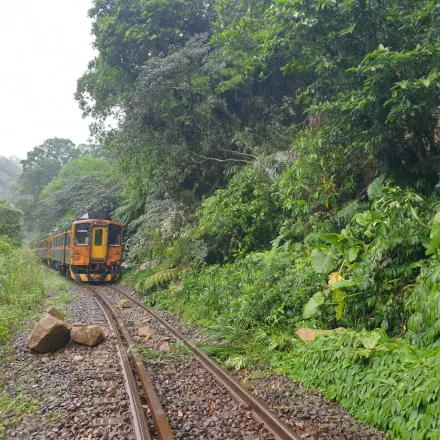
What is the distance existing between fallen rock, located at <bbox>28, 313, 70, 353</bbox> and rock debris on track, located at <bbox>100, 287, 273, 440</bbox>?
142cm

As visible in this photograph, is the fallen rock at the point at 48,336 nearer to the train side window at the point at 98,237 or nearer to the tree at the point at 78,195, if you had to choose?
the train side window at the point at 98,237

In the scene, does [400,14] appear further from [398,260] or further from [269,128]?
[269,128]

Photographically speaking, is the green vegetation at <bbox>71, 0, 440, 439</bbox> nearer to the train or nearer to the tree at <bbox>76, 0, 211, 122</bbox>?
the tree at <bbox>76, 0, 211, 122</bbox>

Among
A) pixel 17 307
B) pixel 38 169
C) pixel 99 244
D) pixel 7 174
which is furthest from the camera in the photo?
pixel 7 174

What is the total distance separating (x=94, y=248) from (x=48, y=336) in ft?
36.4

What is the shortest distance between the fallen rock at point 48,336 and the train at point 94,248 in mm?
10695

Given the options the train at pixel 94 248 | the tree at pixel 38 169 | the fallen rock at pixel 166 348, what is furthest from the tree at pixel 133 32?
the tree at pixel 38 169

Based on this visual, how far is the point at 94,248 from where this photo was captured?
16891 mm

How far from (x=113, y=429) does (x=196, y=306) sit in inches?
204

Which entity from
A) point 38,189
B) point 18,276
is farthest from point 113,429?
point 38,189

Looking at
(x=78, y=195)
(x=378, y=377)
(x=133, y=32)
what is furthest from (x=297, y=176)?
(x=78, y=195)

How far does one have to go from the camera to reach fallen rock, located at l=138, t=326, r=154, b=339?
23.3 feet

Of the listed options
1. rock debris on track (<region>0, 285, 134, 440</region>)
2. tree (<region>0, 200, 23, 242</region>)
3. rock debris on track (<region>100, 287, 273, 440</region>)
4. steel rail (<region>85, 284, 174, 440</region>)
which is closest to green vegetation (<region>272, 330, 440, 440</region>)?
rock debris on track (<region>100, 287, 273, 440</region>)

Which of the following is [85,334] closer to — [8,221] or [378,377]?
[378,377]
